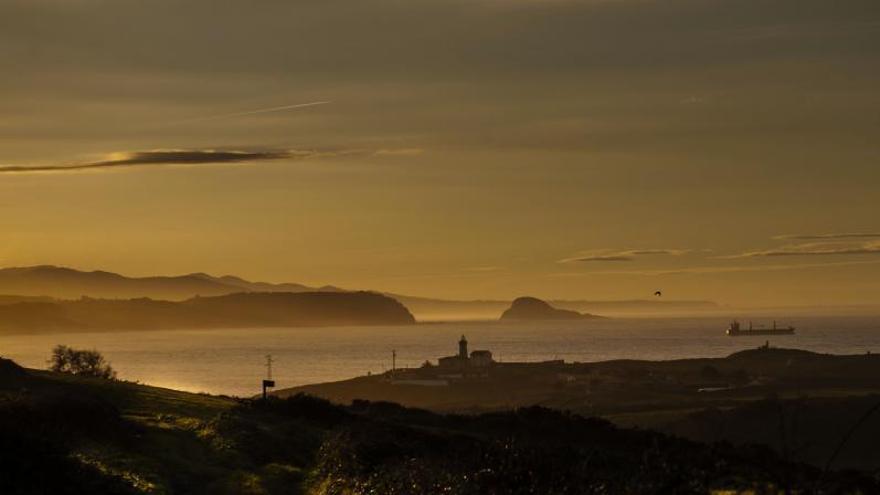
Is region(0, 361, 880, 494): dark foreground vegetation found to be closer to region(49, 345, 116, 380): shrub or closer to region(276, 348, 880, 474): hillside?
region(49, 345, 116, 380): shrub

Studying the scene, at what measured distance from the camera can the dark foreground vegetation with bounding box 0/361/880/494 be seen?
969 inches

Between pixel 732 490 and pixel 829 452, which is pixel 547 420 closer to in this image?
pixel 732 490

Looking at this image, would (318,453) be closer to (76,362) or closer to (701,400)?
(76,362)

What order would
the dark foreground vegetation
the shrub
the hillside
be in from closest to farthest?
the dark foreground vegetation
the shrub
the hillside

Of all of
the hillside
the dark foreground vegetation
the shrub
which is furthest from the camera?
the hillside

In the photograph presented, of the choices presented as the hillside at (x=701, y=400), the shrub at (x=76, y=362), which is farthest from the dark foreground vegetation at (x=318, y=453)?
the hillside at (x=701, y=400)

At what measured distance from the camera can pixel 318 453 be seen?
1464 inches

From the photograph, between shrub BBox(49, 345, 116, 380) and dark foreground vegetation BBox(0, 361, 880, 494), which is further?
shrub BBox(49, 345, 116, 380)

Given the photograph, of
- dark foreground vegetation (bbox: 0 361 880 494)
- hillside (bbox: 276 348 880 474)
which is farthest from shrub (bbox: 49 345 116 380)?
hillside (bbox: 276 348 880 474)

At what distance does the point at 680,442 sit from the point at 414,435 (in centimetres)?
902

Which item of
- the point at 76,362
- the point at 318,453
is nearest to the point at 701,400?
the point at 76,362

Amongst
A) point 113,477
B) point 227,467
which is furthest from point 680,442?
point 113,477

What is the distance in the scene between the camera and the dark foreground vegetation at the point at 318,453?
24.6m

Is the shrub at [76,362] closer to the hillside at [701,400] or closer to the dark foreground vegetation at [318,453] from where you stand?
the dark foreground vegetation at [318,453]
